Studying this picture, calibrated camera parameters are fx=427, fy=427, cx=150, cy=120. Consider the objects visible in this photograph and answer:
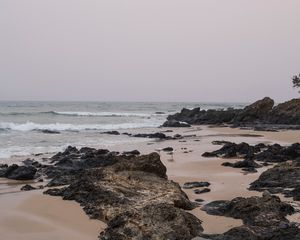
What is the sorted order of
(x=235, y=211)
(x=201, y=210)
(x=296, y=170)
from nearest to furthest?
(x=235, y=211)
(x=201, y=210)
(x=296, y=170)

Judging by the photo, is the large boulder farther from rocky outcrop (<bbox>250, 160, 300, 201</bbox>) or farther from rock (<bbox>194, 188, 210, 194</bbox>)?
rock (<bbox>194, 188, 210, 194</bbox>)

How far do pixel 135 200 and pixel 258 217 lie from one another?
2.03 metres

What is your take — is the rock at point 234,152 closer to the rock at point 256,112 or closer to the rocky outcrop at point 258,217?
the rocky outcrop at point 258,217

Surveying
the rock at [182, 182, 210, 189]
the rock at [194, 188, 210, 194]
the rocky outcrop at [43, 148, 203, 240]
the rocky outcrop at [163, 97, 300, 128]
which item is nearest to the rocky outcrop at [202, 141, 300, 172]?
the rock at [182, 182, 210, 189]

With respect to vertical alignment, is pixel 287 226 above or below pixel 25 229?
above

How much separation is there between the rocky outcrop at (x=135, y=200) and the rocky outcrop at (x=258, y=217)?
58cm

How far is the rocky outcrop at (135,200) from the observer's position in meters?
6.06

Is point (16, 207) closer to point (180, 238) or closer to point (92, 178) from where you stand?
point (92, 178)

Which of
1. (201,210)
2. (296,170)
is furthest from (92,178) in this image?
(296,170)

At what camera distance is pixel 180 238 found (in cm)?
597

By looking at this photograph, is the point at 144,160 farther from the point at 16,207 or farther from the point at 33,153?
the point at 33,153

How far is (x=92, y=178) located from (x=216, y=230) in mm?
2779

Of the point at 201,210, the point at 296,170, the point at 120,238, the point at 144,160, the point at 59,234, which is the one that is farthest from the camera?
the point at 296,170

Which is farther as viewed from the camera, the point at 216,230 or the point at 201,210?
the point at 201,210
